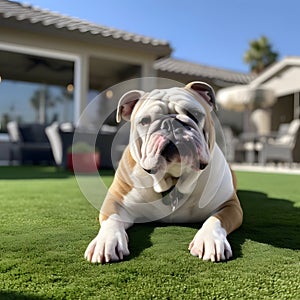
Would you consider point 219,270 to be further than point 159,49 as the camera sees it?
No

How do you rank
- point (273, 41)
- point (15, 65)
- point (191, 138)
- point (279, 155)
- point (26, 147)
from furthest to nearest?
point (273, 41), point (15, 65), point (279, 155), point (26, 147), point (191, 138)

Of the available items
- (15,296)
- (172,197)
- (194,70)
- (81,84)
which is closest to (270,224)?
(172,197)

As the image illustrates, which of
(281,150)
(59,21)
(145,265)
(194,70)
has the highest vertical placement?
(59,21)

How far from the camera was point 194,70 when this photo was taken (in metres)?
12.9

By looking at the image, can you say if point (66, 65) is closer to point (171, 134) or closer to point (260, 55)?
point (171, 134)

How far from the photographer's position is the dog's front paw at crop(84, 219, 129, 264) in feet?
4.31

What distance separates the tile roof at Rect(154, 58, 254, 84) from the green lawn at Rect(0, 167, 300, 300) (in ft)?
29.0

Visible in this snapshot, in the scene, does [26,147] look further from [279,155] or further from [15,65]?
[279,155]

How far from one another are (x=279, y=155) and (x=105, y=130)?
14.7ft

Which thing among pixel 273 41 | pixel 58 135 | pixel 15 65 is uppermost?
pixel 273 41

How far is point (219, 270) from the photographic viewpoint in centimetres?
123

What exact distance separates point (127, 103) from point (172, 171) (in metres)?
0.47

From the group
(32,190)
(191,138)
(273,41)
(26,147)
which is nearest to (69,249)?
(191,138)

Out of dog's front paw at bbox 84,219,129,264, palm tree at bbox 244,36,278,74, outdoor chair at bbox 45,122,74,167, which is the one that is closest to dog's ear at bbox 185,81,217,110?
dog's front paw at bbox 84,219,129,264
